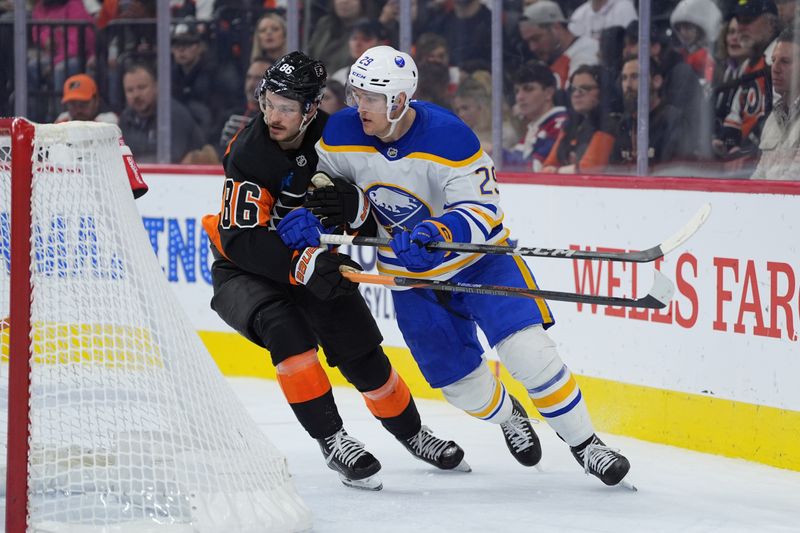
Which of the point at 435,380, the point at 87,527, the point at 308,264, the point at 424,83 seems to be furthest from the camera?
the point at 424,83

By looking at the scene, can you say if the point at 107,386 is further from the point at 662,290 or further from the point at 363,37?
the point at 363,37

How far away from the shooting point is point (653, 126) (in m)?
4.45

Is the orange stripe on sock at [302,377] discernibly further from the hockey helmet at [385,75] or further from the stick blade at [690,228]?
the stick blade at [690,228]

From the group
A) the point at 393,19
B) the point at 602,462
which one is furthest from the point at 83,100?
the point at 602,462

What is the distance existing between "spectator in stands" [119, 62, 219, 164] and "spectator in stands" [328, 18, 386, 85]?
76 centimetres

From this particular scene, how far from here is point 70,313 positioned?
293 cm

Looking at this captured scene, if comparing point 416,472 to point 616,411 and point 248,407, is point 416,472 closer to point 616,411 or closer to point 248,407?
point 616,411

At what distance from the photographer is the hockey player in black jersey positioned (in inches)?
129

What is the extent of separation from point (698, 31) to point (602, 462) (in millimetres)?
1591

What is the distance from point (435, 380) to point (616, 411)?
0.99 m

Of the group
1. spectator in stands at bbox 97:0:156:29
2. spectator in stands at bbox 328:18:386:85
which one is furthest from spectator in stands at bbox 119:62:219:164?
spectator in stands at bbox 328:18:386:85

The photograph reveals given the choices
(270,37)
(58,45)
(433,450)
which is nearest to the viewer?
(433,450)

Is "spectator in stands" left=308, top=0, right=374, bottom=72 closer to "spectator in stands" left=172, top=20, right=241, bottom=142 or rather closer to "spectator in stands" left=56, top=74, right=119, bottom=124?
"spectator in stands" left=172, top=20, right=241, bottom=142

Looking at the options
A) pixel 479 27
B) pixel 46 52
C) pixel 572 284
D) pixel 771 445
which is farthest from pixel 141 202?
pixel 771 445
